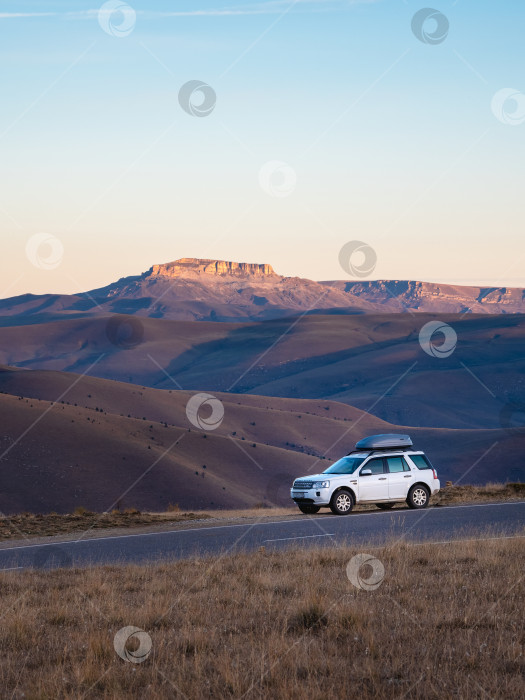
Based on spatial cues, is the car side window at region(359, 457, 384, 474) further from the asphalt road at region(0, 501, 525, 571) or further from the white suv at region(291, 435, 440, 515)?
the asphalt road at region(0, 501, 525, 571)

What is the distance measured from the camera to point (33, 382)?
118m

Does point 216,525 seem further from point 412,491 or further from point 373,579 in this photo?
point 373,579

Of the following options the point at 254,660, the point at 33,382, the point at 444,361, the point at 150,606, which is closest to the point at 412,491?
the point at 150,606

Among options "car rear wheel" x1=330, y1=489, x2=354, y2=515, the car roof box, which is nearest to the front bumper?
"car rear wheel" x1=330, y1=489, x2=354, y2=515

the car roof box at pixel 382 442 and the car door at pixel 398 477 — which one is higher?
the car roof box at pixel 382 442

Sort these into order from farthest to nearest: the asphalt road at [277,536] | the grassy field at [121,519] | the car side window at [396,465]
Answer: the car side window at [396,465]
the grassy field at [121,519]
the asphalt road at [277,536]

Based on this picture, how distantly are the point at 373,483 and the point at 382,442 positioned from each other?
126 cm

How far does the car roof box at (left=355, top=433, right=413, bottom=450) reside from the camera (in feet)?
74.7

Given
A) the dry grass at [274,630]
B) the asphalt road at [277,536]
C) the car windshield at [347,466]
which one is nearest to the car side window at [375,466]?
the car windshield at [347,466]

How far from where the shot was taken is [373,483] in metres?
22.3

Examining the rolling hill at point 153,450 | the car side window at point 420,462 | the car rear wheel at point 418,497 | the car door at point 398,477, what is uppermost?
the rolling hill at point 153,450

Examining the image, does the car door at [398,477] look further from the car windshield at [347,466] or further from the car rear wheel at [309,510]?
the car rear wheel at [309,510]

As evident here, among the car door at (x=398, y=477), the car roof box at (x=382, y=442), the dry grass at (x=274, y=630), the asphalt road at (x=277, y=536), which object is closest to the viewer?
the dry grass at (x=274, y=630)

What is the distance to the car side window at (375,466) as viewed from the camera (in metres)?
→ 22.4
